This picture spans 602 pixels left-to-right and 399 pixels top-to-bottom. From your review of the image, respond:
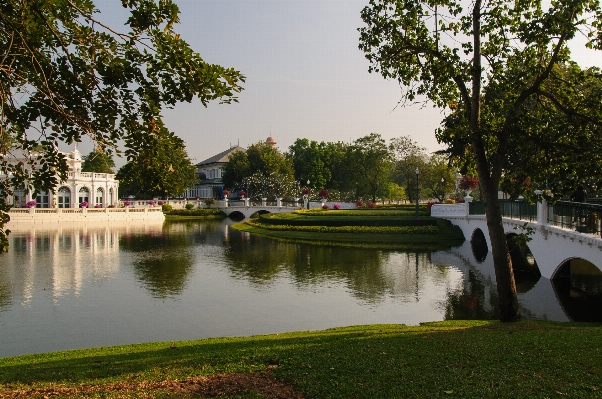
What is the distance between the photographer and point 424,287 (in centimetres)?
2027

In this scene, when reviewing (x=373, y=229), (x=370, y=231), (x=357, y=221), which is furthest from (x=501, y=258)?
(x=357, y=221)

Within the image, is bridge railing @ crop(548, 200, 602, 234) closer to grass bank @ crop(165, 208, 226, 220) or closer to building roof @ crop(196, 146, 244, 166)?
grass bank @ crop(165, 208, 226, 220)

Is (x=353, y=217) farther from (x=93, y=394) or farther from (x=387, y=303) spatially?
(x=93, y=394)

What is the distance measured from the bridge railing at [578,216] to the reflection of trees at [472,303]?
12.3 ft

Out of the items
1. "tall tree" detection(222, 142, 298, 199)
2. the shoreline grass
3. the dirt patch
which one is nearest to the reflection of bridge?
the shoreline grass

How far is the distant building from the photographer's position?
91.9 metres

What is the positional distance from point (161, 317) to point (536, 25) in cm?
1284

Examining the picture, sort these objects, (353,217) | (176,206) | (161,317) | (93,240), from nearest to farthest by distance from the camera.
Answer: (161,317)
(93,240)
(353,217)
(176,206)

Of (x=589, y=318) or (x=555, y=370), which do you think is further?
(x=589, y=318)

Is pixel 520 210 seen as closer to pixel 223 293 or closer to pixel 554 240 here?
pixel 554 240

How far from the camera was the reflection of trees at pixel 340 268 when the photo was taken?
67.1 ft

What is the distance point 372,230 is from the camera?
39.0m

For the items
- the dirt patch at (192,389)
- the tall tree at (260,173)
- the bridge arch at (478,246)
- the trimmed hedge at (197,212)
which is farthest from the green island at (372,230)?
the dirt patch at (192,389)

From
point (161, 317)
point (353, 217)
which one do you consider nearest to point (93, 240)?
point (353, 217)
